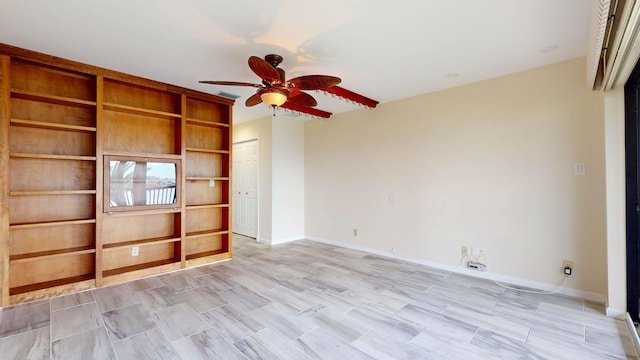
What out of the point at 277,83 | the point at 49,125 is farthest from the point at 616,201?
the point at 49,125

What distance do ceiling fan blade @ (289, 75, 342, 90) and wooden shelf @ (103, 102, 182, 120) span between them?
7.00 ft

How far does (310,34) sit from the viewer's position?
8.45ft

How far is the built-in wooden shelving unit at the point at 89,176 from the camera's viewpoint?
3.04 metres

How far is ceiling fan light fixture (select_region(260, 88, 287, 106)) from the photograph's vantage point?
110 inches

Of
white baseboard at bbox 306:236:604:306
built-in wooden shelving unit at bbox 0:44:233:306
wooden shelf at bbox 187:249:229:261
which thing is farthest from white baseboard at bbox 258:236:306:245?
white baseboard at bbox 306:236:604:306

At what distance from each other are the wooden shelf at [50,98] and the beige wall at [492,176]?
3861mm

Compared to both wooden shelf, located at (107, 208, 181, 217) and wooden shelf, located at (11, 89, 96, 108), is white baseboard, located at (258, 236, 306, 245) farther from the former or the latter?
wooden shelf, located at (11, 89, 96, 108)

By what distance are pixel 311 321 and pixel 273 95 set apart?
7.11 ft

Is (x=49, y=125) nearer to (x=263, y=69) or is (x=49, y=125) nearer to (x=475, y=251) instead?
(x=263, y=69)

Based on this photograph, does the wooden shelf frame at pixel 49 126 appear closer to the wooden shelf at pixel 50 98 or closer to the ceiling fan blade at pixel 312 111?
the wooden shelf at pixel 50 98

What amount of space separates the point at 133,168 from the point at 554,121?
5118mm

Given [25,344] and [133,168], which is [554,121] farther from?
[25,344]

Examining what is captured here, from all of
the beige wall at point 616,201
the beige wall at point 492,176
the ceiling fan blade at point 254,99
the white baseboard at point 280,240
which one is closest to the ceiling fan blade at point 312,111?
the beige wall at point 492,176

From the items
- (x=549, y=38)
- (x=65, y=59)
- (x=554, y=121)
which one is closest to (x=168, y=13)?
(x=65, y=59)
